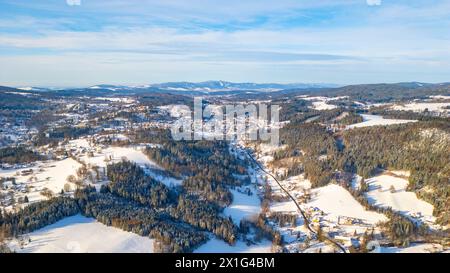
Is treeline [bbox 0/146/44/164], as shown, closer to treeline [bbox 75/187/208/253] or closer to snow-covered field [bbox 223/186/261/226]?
treeline [bbox 75/187/208/253]

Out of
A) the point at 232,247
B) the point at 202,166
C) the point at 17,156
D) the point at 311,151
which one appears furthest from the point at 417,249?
the point at 17,156

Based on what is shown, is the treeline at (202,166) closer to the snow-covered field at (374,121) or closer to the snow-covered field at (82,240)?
the snow-covered field at (82,240)

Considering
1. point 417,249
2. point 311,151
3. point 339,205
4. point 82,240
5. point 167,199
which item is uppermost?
point 311,151

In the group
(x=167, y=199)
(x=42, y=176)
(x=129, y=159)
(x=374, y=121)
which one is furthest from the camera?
(x=374, y=121)

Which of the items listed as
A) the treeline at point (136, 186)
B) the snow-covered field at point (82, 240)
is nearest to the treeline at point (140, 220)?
the snow-covered field at point (82, 240)

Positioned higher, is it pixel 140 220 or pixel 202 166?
pixel 202 166

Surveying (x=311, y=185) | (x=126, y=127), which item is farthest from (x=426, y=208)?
(x=126, y=127)

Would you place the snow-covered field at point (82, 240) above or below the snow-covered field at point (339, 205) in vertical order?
above

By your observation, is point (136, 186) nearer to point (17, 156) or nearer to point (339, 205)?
point (339, 205)
